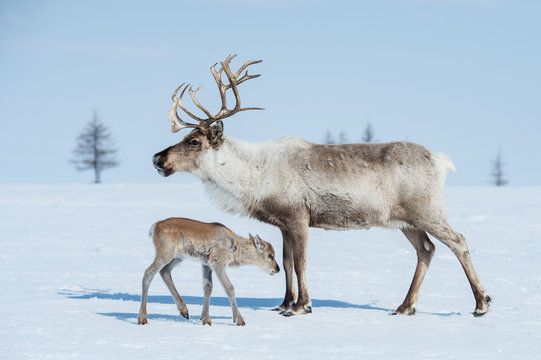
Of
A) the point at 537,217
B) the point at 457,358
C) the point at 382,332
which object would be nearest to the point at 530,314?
the point at 382,332

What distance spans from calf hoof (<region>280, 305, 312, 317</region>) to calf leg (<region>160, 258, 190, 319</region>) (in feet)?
3.94

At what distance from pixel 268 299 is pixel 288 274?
97 cm

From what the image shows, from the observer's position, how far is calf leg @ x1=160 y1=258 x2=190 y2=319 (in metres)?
9.22

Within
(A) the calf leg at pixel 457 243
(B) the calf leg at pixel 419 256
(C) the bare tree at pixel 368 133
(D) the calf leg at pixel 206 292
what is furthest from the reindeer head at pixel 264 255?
(C) the bare tree at pixel 368 133

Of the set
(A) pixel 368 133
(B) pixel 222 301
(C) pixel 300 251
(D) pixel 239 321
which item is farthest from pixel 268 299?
(A) pixel 368 133

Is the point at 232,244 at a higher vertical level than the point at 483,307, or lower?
higher

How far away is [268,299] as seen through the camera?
11.4 m

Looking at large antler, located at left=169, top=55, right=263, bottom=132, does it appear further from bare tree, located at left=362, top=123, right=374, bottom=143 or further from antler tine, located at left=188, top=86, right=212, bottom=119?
bare tree, located at left=362, top=123, right=374, bottom=143

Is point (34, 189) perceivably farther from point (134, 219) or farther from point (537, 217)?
point (537, 217)

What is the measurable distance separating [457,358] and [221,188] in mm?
4290

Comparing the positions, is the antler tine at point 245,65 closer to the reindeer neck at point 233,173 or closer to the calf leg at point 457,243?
the reindeer neck at point 233,173

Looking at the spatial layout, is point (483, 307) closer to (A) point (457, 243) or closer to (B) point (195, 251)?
(A) point (457, 243)

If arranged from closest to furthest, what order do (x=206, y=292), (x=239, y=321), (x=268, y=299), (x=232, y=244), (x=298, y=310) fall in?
(x=239, y=321) → (x=206, y=292) → (x=232, y=244) → (x=298, y=310) → (x=268, y=299)

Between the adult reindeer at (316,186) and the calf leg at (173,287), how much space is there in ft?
4.12
